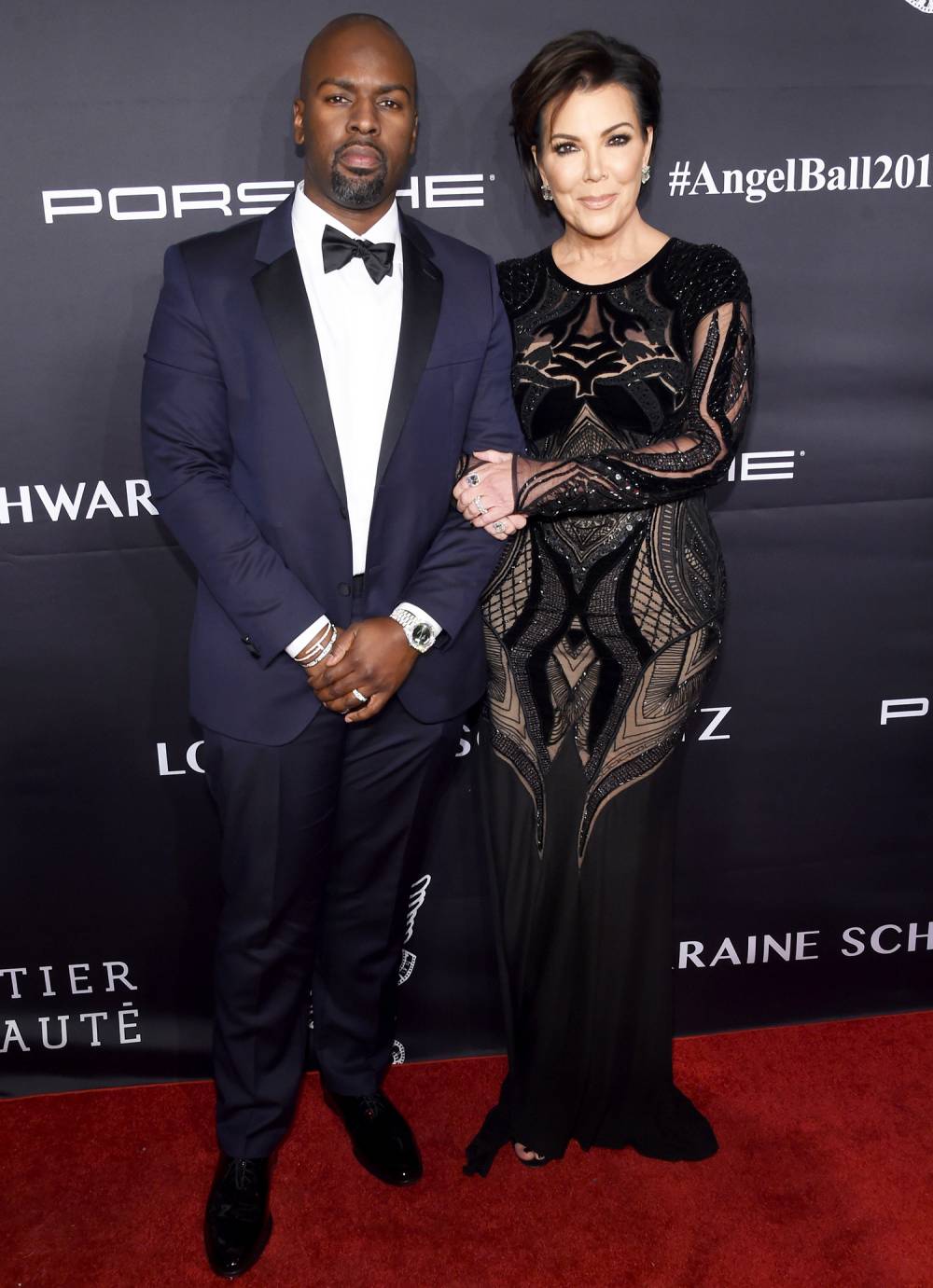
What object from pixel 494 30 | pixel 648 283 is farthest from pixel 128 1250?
pixel 494 30

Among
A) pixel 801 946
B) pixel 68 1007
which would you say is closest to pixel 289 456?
pixel 68 1007

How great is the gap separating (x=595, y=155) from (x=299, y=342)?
623mm

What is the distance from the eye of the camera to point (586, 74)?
211cm

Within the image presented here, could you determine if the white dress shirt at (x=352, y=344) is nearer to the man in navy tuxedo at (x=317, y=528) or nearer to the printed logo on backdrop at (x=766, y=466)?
the man in navy tuxedo at (x=317, y=528)

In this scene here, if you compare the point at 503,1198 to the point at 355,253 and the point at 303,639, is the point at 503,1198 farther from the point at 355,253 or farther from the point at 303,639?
the point at 355,253

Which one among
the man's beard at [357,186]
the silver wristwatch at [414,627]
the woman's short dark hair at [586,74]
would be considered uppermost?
the woman's short dark hair at [586,74]

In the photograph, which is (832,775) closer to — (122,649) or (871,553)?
(871,553)

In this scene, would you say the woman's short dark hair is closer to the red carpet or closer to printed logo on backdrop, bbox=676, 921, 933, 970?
printed logo on backdrop, bbox=676, 921, 933, 970

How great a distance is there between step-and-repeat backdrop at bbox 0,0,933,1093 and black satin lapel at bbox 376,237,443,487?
1.35 feet

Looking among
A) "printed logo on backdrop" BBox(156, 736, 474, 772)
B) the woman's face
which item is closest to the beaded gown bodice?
the woman's face

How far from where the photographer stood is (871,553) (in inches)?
109

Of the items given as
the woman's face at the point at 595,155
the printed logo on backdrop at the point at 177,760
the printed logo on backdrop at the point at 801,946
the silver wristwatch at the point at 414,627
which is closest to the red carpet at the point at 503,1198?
the printed logo on backdrop at the point at 801,946

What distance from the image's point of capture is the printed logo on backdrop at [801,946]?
302 centimetres

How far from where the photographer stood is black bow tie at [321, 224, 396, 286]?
78.9 inches
